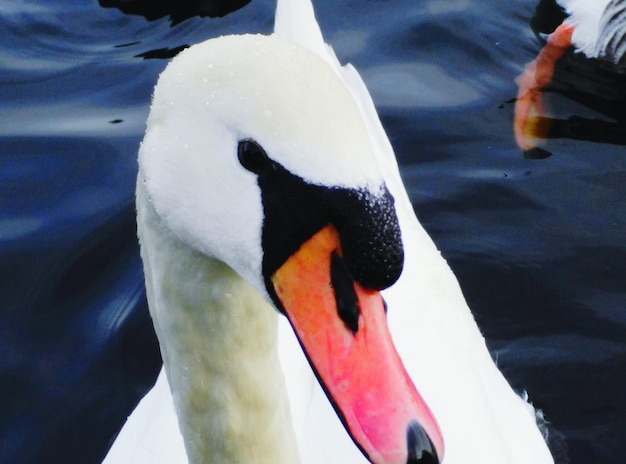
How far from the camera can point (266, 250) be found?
2.18m

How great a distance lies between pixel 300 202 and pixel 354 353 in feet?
1.05

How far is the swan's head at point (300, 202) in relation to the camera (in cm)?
198

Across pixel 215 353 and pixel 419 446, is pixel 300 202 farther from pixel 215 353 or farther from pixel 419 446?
pixel 215 353

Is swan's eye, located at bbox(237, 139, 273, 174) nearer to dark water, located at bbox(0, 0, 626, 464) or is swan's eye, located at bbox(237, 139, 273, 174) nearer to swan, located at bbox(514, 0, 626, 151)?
dark water, located at bbox(0, 0, 626, 464)

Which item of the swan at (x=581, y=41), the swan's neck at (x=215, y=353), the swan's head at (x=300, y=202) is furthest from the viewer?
the swan at (x=581, y=41)

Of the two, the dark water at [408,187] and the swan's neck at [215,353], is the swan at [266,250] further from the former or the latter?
the dark water at [408,187]

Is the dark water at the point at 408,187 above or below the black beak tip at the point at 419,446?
below

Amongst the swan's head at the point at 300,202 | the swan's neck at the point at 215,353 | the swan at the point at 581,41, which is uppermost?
the swan's head at the point at 300,202

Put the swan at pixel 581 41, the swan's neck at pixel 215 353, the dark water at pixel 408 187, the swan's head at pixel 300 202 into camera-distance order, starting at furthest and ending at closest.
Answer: the swan at pixel 581 41
the dark water at pixel 408 187
the swan's neck at pixel 215 353
the swan's head at pixel 300 202

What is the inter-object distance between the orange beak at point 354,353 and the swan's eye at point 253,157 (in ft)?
0.55

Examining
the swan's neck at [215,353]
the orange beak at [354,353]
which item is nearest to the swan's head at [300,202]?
the orange beak at [354,353]

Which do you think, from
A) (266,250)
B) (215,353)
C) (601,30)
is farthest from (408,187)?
(266,250)

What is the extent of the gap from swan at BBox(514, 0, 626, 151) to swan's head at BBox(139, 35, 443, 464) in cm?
426

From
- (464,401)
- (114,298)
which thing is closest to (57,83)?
(114,298)
